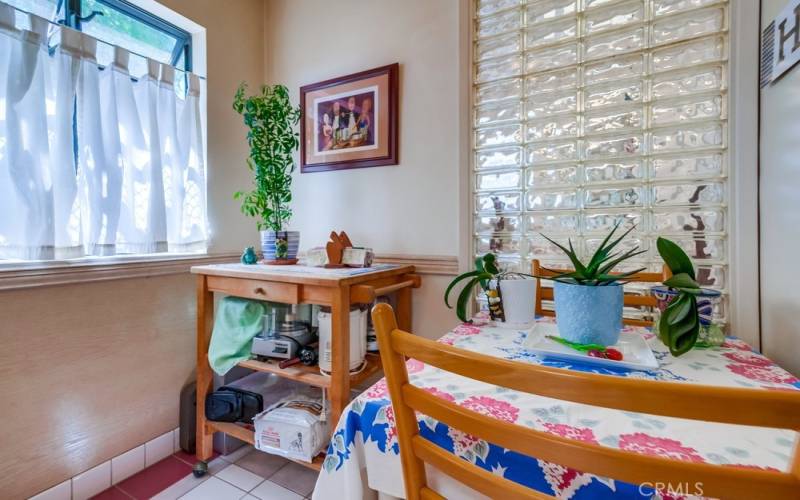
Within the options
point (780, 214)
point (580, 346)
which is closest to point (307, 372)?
point (580, 346)

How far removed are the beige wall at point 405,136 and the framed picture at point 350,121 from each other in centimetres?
5

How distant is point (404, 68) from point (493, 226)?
34.1 inches

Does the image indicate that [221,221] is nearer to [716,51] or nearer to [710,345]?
[710,345]

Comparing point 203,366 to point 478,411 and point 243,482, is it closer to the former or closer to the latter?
point 243,482

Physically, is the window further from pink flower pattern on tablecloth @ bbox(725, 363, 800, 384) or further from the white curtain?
pink flower pattern on tablecloth @ bbox(725, 363, 800, 384)

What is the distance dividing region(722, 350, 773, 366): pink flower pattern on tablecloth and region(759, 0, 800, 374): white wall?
112 millimetres

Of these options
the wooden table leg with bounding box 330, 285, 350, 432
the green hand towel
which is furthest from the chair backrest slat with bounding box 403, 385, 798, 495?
the green hand towel

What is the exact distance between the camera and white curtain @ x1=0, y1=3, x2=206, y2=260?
1087 mm

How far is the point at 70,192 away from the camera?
47.1 inches

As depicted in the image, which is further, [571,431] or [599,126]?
[599,126]

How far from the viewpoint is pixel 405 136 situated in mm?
1556

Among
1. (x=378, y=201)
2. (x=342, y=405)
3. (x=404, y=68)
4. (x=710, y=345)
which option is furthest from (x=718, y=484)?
(x=404, y=68)

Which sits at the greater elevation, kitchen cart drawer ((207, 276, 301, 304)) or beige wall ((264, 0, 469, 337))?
beige wall ((264, 0, 469, 337))

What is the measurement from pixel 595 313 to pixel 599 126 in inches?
29.8
